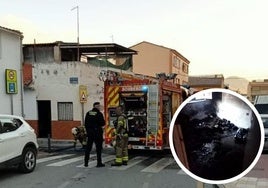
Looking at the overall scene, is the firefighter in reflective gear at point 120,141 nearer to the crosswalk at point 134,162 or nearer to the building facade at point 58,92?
the crosswalk at point 134,162

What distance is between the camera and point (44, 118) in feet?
74.9

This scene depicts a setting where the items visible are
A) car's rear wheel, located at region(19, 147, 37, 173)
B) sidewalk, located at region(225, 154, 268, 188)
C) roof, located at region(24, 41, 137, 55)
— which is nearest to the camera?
sidewalk, located at region(225, 154, 268, 188)

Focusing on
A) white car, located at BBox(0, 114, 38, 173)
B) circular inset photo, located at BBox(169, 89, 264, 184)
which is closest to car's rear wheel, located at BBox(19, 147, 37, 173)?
white car, located at BBox(0, 114, 38, 173)

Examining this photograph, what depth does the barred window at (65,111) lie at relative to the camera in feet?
71.9

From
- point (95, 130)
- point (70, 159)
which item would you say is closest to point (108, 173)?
point (95, 130)

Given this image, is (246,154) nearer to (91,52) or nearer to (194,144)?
(194,144)

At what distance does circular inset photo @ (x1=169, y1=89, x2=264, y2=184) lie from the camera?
9.12 ft

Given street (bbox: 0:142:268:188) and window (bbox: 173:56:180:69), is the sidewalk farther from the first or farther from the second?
window (bbox: 173:56:180:69)

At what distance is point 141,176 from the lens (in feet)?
33.2

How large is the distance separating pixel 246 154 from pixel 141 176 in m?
7.42

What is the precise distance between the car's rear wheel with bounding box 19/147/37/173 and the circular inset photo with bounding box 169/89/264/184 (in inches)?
320

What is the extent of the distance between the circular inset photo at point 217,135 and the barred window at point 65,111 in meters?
19.2

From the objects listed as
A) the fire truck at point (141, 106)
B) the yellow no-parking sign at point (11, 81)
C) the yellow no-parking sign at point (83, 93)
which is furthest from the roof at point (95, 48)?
the fire truck at point (141, 106)

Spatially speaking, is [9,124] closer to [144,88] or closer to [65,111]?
[144,88]
